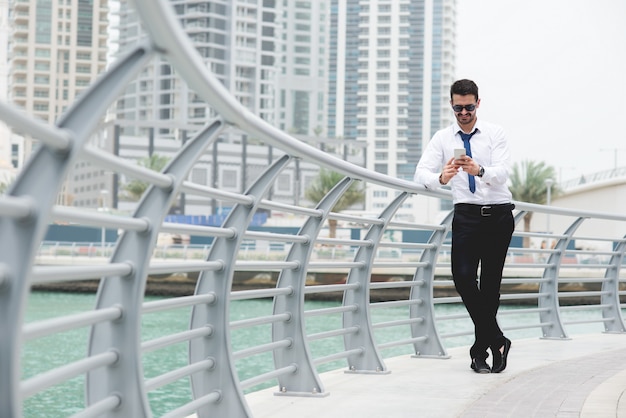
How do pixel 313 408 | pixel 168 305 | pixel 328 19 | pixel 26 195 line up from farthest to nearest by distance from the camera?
pixel 328 19 < pixel 313 408 < pixel 168 305 < pixel 26 195

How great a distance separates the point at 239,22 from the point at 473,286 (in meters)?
159

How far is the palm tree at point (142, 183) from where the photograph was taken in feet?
283

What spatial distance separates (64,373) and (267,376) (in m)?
2.21

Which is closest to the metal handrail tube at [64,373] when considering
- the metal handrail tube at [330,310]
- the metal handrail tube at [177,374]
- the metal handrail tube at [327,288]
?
the metal handrail tube at [177,374]

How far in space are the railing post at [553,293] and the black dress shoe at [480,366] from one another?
261 cm

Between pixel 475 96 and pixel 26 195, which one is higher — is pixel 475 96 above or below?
above

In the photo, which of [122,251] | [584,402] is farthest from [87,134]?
[584,402]

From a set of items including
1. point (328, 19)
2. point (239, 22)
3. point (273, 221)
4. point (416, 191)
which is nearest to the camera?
point (416, 191)

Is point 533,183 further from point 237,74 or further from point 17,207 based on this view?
point 237,74

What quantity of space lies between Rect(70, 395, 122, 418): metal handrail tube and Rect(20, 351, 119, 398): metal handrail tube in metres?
0.10

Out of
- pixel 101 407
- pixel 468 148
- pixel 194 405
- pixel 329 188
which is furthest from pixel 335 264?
pixel 329 188

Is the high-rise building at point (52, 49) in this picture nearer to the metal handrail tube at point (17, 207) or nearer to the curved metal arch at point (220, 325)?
the curved metal arch at point (220, 325)

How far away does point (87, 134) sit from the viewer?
7.02 feet

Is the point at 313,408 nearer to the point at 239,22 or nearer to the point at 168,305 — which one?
the point at 168,305
